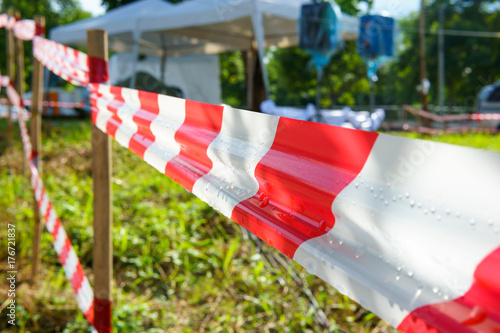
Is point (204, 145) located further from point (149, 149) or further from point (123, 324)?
point (123, 324)

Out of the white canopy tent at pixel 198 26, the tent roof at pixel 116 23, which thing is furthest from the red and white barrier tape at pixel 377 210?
the tent roof at pixel 116 23

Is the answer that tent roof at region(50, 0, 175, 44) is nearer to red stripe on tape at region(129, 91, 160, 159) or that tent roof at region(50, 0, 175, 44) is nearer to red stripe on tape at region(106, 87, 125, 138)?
red stripe on tape at region(106, 87, 125, 138)

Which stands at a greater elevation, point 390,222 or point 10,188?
point 390,222

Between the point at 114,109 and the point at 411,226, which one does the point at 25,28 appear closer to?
the point at 114,109

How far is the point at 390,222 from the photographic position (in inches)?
22.1

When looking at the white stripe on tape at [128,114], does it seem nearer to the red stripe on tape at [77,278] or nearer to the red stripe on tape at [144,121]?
the red stripe on tape at [144,121]

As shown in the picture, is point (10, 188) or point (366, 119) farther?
point (366, 119)

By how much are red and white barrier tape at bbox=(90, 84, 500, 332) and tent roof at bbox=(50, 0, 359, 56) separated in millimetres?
6345

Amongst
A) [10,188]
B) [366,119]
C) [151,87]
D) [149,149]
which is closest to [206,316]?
[149,149]

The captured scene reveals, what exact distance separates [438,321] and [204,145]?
63 cm

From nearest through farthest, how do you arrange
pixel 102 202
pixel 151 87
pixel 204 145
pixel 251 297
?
1. pixel 204 145
2. pixel 102 202
3. pixel 251 297
4. pixel 151 87

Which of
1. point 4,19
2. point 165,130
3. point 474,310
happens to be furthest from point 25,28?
point 474,310

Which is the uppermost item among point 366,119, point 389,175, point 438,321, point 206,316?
point 389,175

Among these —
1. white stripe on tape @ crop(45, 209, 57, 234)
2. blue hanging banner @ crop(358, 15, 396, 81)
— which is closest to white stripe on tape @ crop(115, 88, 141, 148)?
white stripe on tape @ crop(45, 209, 57, 234)
